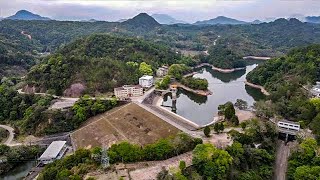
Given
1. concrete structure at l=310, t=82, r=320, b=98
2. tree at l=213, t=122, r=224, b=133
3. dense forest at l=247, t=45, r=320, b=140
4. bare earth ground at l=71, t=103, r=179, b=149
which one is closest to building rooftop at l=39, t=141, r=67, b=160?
bare earth ground at l=71, t=103, r=179, b=149

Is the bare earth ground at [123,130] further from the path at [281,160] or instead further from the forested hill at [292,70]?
the forested hill at [292,70]

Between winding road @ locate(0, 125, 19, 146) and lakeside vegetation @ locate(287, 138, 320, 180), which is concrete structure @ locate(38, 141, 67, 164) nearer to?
winding road @ locate(0, 125, 19, 146)

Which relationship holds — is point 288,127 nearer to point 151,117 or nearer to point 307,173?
point 307,173

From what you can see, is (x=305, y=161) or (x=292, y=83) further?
(x=292, y=83)

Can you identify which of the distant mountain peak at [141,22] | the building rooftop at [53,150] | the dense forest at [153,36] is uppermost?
the distant mountain peak at [141,22]

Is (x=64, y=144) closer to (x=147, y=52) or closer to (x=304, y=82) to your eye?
(x=304, y=82)

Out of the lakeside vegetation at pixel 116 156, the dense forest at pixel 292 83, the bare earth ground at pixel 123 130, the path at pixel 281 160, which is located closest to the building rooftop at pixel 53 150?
the bare earth ground at pixel 123 130

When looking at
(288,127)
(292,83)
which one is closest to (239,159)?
(288,127)
